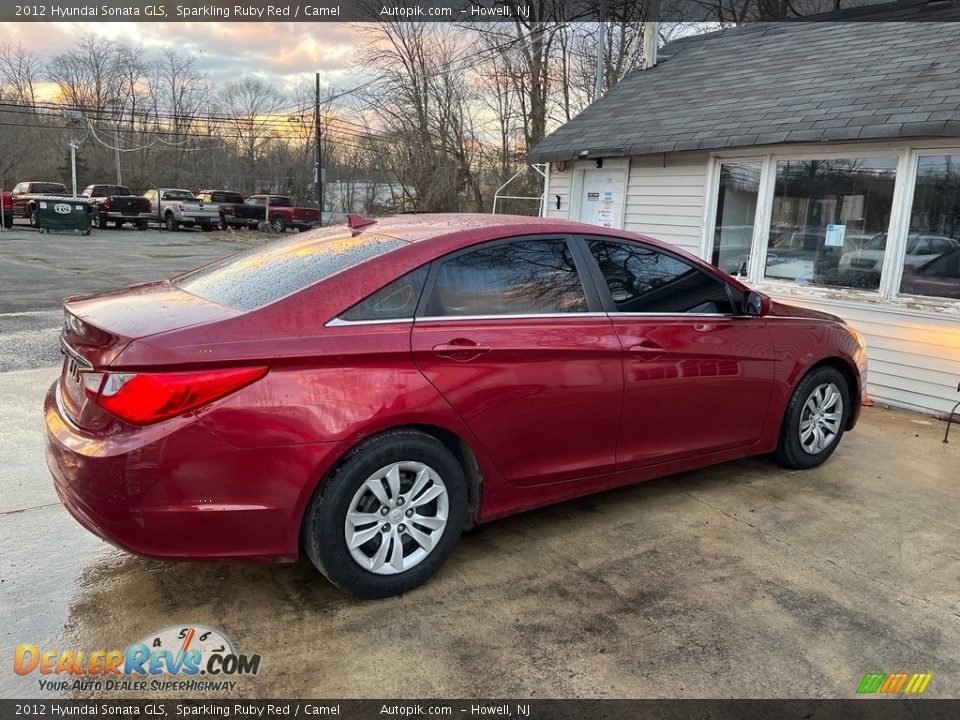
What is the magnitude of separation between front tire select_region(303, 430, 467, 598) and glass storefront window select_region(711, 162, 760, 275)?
591 cm

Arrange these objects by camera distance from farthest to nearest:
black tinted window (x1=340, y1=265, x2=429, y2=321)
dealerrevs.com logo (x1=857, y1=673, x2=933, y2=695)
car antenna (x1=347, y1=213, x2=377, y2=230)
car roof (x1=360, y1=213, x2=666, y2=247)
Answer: car antenna (x1=347, y1=213, x2=377, y2=230) < car roof (x1=360, y1=213, x2=666, y2=247) < black tinted window (x1=340, y1=265, x2=429, y2=321) < dealerrevs.com logo (x1=857, y1=673, x2=933, y2=695)

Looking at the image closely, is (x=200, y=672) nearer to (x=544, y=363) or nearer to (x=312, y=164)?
(x=544, y=363)

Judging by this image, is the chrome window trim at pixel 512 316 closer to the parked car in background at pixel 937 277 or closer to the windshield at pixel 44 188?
the parked car in background at pixel 937 277

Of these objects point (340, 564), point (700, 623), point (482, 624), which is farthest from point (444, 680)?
point (700, 623)

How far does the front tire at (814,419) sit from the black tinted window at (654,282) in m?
0.91

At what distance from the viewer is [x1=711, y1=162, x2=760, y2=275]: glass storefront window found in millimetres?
7613

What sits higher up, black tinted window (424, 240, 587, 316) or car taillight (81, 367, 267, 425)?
black tinted window (424, 240, 587, 316)

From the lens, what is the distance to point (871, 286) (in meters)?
6.62

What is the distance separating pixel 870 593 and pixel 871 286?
171 inches

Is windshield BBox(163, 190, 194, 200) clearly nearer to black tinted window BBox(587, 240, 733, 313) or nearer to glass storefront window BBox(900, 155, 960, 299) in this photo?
glass storefront window BBox(900, 155, 960, 299)

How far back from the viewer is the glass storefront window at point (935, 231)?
235 inches

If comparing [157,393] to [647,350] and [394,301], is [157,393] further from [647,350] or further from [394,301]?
[647,350]

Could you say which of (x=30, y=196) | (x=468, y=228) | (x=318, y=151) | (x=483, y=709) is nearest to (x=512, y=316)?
(x=468, y=228)

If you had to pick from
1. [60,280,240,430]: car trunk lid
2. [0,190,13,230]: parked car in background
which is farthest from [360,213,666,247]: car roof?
[0,190,13,230]: parked car in background
